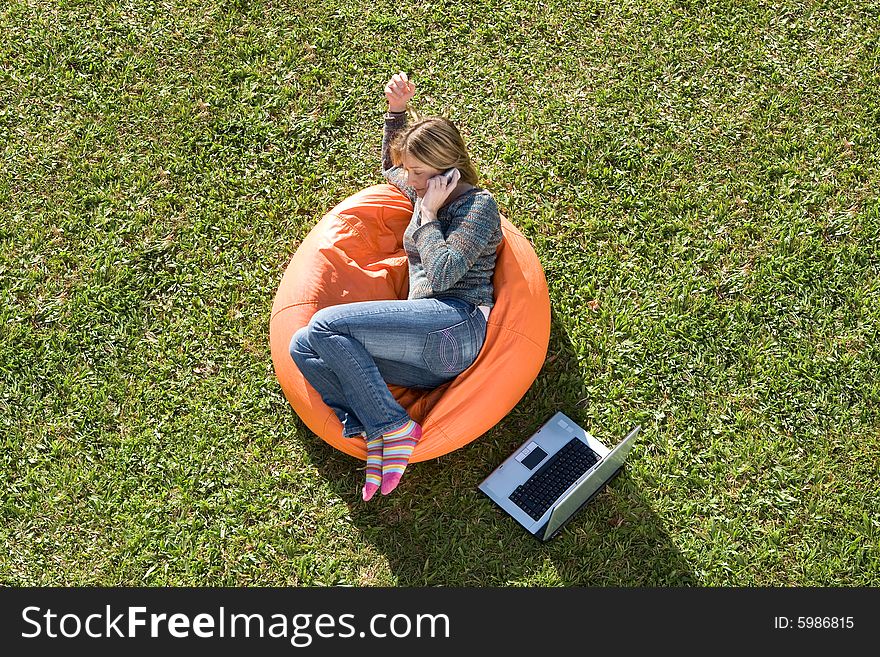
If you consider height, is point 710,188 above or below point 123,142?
above

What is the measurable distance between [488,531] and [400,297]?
128cm

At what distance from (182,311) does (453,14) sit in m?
2.64

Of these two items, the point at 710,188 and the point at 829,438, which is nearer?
the point at 829,438

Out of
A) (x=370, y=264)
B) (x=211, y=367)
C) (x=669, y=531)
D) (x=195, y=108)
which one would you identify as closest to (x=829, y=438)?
(x=669, y=531)

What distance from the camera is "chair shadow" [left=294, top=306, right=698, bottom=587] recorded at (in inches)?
160

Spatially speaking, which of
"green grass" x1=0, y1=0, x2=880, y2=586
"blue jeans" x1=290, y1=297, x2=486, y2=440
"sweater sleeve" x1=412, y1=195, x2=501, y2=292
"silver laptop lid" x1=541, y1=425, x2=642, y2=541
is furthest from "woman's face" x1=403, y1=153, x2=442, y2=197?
"silver laptop lid" x1=541, y1=425, x2=642, y2=541

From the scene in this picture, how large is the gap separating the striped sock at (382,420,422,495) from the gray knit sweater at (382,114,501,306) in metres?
0.64

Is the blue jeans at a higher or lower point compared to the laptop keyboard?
higher

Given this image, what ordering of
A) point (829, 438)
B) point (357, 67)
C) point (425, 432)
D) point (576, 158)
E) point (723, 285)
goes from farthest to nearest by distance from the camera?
point (357, 67), point (576, 158), point (723, 285), point (829, 438), point (425, 432)

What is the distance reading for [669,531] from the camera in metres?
4.11

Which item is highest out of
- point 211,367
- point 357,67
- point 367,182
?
point 357,67

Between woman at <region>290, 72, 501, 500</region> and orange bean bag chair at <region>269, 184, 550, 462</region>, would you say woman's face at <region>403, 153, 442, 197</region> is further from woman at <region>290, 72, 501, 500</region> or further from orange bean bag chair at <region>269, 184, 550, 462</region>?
orange bean bag chair at <region>269, 184, 550, 462</region>

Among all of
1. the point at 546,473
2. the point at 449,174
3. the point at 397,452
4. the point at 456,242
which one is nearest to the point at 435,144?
the point at 449,174

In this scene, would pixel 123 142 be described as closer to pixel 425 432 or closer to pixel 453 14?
pixel 453 14
